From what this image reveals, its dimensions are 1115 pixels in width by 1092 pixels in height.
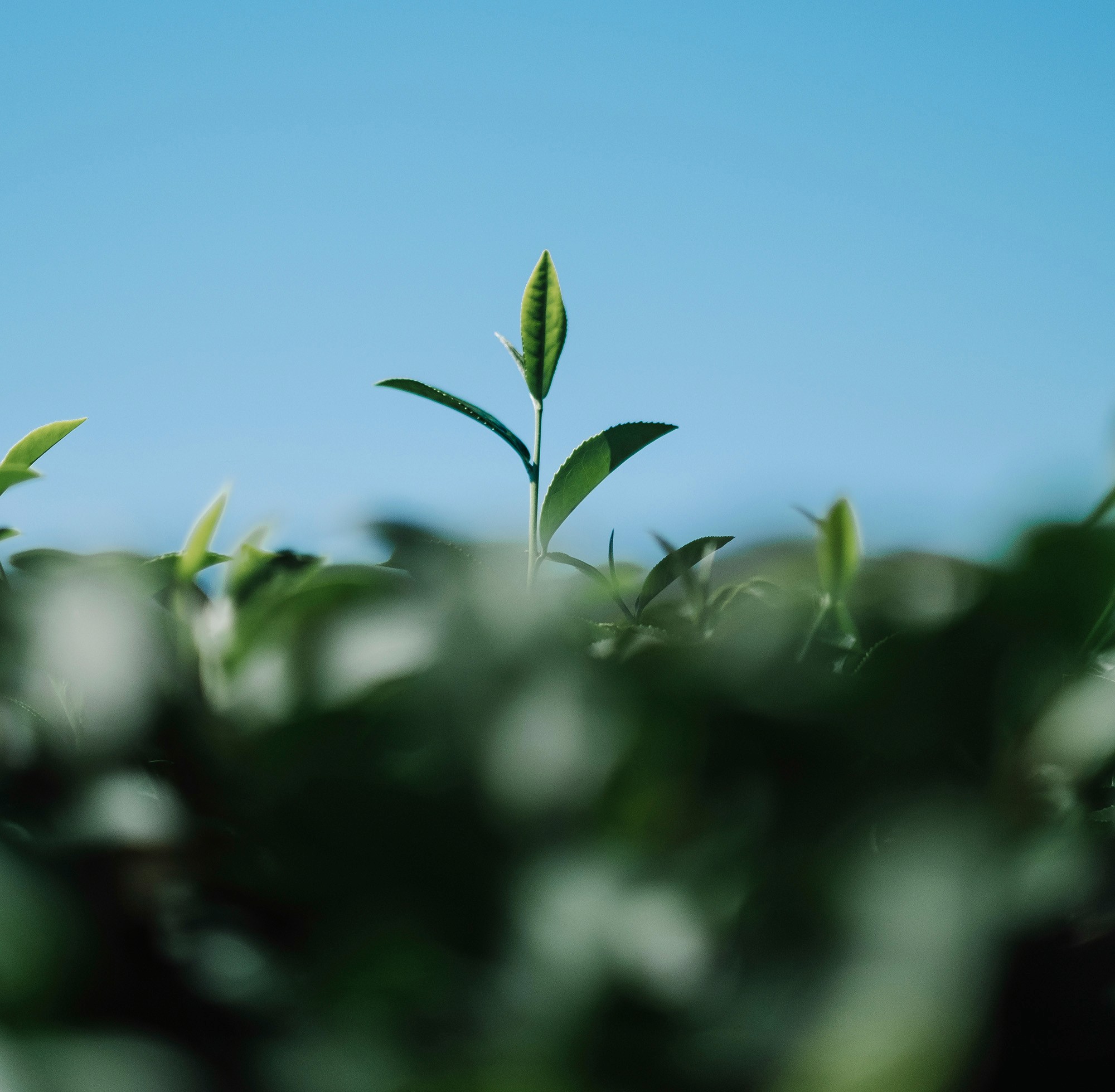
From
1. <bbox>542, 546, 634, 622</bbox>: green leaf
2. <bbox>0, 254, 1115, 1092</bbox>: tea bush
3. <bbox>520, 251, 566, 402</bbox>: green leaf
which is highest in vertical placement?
<bbox>520, 251, 566, 402</bbox>: green leaf

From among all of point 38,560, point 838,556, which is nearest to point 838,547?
point 838,556

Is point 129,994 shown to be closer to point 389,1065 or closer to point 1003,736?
point 389,1065

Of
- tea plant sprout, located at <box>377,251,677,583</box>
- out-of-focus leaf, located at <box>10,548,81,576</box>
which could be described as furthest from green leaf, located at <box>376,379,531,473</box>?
out-of-focus leaf, located at <box>10,548,81,576</box>

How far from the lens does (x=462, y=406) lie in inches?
11.8

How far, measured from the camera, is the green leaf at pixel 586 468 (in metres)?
0.28

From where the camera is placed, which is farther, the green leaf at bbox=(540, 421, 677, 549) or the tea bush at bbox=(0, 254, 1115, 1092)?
the green leaf at bbox=(540, 421, 677, 549)

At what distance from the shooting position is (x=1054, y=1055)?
15 centimetres

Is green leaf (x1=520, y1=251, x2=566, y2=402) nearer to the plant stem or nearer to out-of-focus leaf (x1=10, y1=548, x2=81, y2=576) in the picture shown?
the plant stem

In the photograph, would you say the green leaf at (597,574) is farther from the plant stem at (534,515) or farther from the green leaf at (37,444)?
the green leaf at (37,444)

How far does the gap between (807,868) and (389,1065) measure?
0.24 ft

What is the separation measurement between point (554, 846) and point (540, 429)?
0.15 m

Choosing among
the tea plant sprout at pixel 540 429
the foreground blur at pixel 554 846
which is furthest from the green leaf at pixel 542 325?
the foreground blur at pixel 554 846

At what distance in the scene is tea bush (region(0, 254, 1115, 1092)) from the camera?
0.15 meters

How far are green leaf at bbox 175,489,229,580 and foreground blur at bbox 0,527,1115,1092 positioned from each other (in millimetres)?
32
